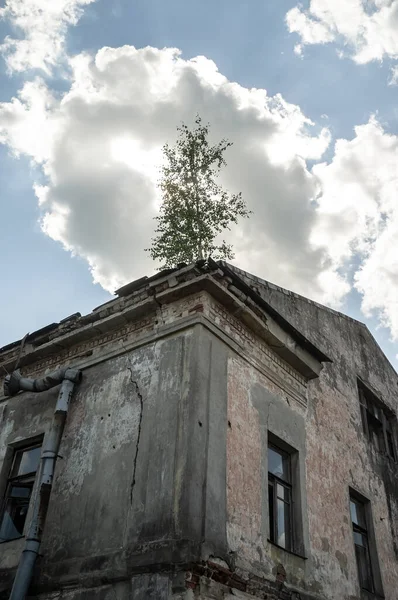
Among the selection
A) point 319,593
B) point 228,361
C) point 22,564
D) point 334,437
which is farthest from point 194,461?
point 334,437

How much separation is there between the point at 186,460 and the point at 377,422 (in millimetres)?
6693

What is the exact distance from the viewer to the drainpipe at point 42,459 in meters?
6.64

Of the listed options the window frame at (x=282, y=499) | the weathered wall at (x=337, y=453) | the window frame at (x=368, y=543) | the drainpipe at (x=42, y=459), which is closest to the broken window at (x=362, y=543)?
the window frame at (x=368, y=543)

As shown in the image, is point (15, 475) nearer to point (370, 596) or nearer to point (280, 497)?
point (280, 497)

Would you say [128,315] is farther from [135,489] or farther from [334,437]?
[334,437]

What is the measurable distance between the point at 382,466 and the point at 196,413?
232 inches

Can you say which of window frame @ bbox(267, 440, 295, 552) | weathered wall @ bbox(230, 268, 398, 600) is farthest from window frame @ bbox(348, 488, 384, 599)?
window frame @ bbox(267, 440, 295, 552)

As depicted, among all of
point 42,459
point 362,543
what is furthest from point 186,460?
point 362,543

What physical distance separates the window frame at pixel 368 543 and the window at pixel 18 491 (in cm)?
506

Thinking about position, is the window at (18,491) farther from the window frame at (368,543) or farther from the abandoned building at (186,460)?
the window frame at (368,543)

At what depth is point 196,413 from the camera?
6.63m

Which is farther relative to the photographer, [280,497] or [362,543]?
[362,543]

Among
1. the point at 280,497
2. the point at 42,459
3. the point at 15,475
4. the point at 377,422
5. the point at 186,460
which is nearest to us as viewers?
the point at 186,460

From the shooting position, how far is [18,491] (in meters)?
8.18
